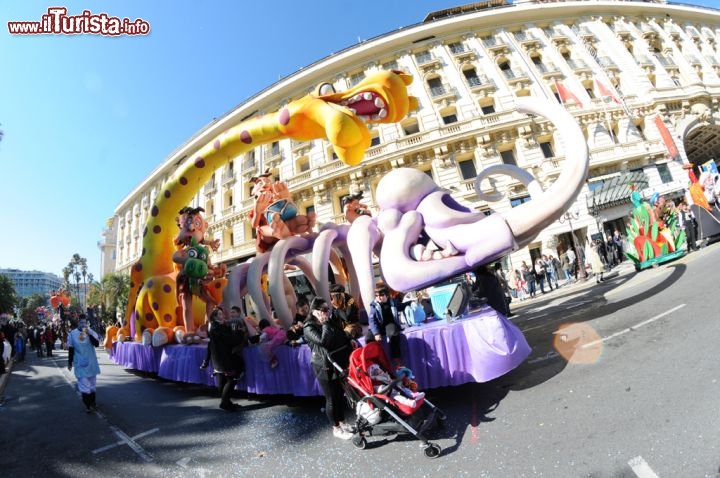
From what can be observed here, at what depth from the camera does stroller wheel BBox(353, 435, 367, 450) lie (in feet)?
10.3

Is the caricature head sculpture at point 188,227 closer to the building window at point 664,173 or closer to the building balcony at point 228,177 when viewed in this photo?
the building balcony at point 228,177

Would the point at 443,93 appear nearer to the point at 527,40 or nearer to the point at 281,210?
the point at 527,40

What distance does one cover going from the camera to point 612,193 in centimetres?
1783

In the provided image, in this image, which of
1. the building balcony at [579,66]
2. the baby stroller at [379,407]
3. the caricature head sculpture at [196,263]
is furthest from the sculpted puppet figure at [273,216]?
the building balcony at [579,66]

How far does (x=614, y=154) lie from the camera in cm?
1878

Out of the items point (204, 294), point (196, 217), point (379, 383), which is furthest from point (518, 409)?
point (196, 217)

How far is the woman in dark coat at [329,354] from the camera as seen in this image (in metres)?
3.45

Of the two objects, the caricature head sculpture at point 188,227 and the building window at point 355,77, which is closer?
the caricature head sculpture at point 188,227

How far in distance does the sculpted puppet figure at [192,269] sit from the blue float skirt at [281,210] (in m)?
2.07

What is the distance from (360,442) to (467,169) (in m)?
18.1

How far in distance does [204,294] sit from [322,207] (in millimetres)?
13109

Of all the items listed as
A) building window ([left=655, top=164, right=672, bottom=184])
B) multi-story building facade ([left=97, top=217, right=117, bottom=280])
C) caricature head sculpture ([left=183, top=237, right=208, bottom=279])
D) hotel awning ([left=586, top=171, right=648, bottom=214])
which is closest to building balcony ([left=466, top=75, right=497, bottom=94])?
hotel awning ([left=586, top=171, right=648, bottom=214])

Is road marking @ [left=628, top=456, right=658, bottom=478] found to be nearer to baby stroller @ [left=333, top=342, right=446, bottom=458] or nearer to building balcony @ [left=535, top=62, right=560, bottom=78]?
baby stroller @ [left=333, top=342, right=446, bottom=458]

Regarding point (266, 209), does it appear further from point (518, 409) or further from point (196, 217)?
point (518, 409)
